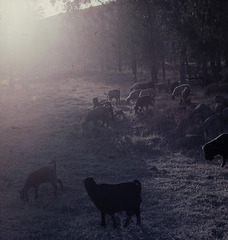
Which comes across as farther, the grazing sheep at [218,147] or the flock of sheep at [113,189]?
the grazing sheep at [218,147]

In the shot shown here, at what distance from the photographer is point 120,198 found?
9.06 meters

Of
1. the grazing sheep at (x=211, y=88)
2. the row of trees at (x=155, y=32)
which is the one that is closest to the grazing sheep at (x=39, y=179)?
the row of trees at (x=155, y=32)

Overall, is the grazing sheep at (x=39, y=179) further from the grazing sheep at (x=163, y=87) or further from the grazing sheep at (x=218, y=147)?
the grazing sheep at (x=163, y=87)

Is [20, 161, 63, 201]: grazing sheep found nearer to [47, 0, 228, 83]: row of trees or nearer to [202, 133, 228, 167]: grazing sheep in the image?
[202, 133, 228, 167]: grazing sheep

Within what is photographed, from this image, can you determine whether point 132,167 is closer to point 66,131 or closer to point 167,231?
point 167,231

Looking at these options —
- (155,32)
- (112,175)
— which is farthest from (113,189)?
(155,32)

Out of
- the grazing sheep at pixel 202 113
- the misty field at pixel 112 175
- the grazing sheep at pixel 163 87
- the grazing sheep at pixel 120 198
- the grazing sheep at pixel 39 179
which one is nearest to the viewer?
the grazing sheep at pixel 120 198

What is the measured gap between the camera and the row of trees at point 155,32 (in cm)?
2147

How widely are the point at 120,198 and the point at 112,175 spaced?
4.33 meters

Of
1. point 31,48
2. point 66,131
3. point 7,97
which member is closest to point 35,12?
point 31,48

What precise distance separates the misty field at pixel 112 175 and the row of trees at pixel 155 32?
5.48 meters

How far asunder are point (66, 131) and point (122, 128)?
10.2 feet

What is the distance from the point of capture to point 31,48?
175 ft

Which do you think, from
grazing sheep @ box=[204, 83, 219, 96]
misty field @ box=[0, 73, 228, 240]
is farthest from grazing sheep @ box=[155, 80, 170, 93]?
misty field @ box=[0, 73, 228, 240]
